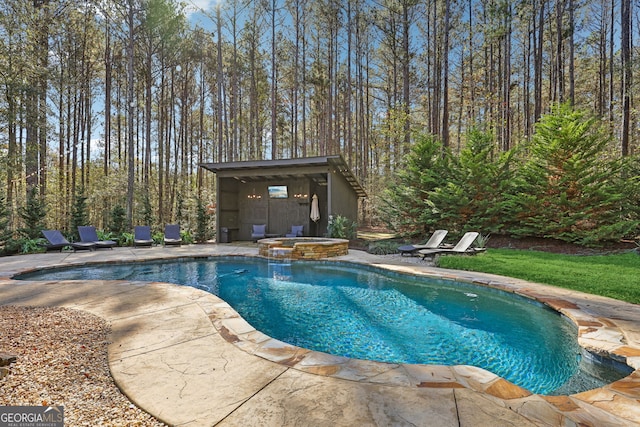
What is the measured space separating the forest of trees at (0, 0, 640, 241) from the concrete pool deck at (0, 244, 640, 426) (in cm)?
1005

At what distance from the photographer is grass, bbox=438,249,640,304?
4514 millimetres

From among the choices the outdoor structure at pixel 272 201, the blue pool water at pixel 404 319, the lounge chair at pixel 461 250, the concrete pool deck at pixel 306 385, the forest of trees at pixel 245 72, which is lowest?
the blue pool water at pixel 404 319

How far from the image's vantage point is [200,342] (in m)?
2.61

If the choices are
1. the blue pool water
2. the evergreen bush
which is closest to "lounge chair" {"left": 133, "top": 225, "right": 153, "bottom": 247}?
the blue pool water

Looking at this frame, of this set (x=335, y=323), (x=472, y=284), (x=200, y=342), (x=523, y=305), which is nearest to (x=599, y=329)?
(x=523, y=305)

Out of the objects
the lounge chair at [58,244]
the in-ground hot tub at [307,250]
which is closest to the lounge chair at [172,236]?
the lounge chair at [58,244]

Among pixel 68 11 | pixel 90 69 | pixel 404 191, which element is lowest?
pixel 404 191

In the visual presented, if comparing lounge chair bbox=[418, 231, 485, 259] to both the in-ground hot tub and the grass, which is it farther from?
the in-ground hot tub

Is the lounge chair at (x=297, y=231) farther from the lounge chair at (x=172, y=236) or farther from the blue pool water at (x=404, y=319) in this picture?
the blue pool water at (x=404, y=319)

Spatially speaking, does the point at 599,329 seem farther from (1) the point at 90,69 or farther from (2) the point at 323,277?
(1) the point at 90,69

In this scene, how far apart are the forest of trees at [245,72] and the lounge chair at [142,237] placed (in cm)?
204

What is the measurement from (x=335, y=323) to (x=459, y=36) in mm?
18346

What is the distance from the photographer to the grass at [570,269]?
4514 millimetres

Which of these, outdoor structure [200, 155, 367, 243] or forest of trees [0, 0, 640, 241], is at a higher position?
forest of trees [0, 0, 640, 241]
